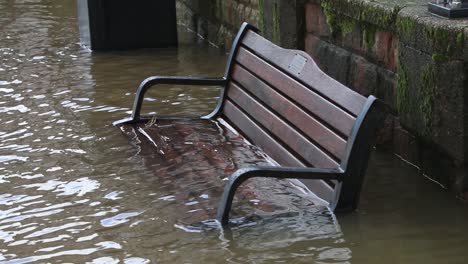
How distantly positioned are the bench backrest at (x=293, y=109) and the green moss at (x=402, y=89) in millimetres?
624

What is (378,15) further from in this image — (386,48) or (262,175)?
(262,175)

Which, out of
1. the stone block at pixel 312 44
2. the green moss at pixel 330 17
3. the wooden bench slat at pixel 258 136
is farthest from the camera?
the stone block at pixel 312 44

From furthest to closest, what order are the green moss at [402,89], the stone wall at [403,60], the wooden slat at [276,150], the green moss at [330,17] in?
the green moss at [330,17], the green moss at [402,89], the stone wall at [403,60], the wooden slat at [276,150]

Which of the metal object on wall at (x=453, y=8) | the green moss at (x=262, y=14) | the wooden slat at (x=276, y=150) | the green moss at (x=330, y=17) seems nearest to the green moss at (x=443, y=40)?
the metal object on wall at (x=453, y=8)

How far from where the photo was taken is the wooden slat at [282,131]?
5.08 meters

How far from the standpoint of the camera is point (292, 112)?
5.46 metres

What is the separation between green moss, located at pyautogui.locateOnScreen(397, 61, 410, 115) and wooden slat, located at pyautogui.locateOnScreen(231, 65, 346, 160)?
70 cm

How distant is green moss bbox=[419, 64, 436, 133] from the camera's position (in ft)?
18.0

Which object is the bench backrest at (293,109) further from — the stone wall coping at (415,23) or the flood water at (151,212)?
the stone wall coping at (415,23)

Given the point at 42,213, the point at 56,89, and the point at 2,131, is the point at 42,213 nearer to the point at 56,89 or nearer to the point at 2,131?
the point at 2,131

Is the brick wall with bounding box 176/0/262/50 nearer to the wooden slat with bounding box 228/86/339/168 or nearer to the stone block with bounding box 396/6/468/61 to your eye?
the wooden slat with bounding box 228/86/339/168

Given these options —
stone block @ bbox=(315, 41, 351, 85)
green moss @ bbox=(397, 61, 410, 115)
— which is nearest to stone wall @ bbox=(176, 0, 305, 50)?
stone block @ bbox=(315, 41, 351, 85)

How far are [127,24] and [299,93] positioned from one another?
4.83m

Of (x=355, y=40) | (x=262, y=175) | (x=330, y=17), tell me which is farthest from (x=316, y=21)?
(x=262, y=175)
